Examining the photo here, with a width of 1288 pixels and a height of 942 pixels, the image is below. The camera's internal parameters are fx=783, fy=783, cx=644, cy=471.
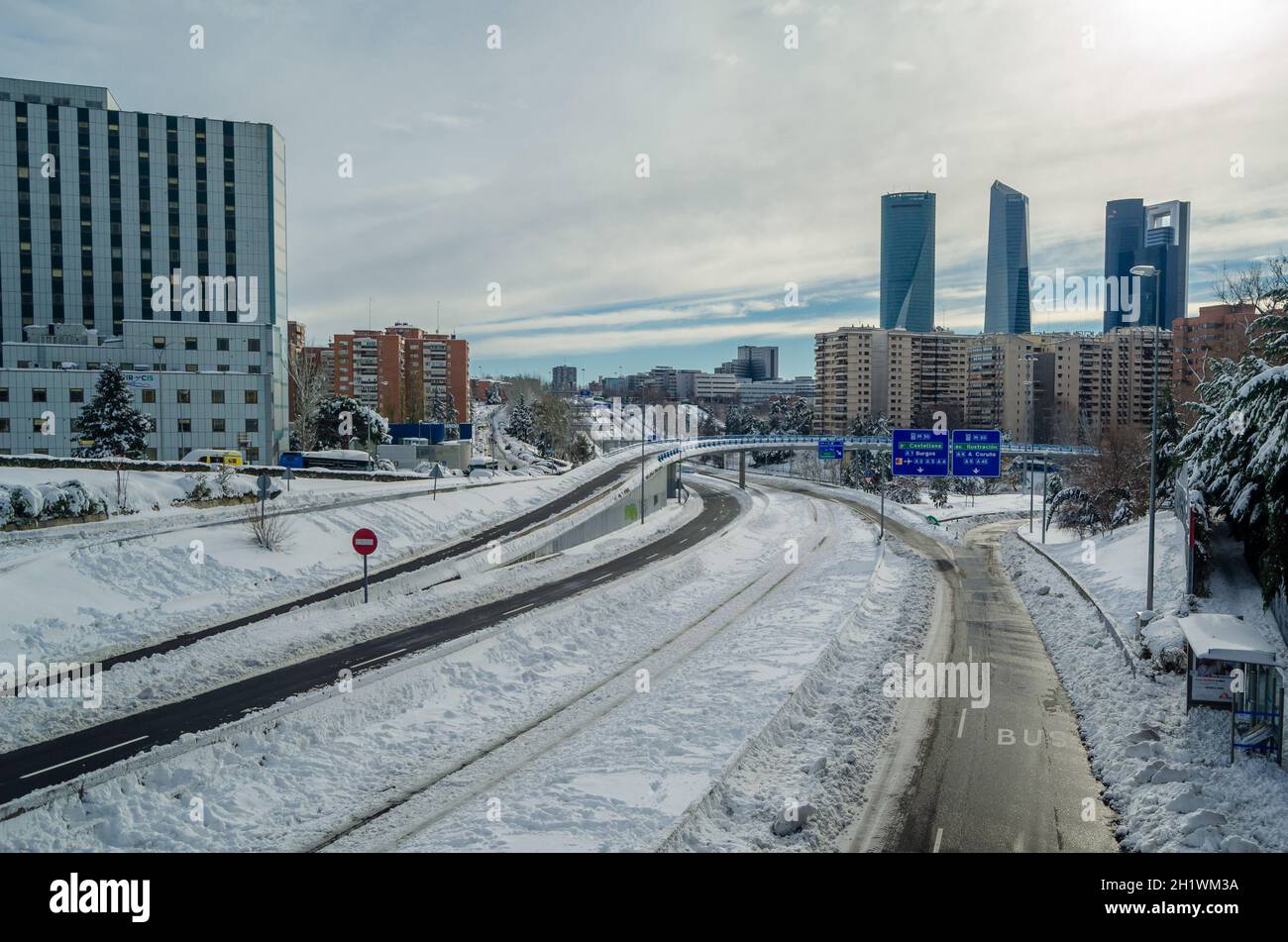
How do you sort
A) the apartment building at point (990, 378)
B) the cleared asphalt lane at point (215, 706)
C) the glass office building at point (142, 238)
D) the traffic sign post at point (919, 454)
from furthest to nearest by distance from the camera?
the apartment building at point (990, 378), the glass office building at point (142, 238), the traffic sign post at point (919, 454), the cleared asphalt lane at point (215, 706)

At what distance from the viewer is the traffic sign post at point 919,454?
47.8 metres

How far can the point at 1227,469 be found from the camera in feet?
72.9

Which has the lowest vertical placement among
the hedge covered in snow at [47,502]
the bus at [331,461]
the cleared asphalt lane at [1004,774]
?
the cleared asphalt lane at [1004,774]

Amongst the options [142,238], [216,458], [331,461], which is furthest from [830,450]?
[142,238]

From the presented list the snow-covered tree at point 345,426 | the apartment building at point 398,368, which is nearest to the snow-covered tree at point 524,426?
the apartment building at point 398,368

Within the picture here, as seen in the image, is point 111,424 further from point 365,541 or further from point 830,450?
point 830,450

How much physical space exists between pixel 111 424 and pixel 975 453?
189ft

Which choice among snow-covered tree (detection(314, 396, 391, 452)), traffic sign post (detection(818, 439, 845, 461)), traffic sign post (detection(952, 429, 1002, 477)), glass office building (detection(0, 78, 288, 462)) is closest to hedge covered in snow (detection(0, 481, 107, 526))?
snow-covered tree (detection(314, 396, 391, 452))

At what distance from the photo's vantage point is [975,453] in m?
47.9

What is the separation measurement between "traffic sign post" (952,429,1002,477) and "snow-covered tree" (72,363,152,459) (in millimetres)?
54690

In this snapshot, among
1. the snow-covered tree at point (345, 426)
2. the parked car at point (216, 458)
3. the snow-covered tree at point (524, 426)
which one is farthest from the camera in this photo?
the snow-covered tree at point (524, 426)

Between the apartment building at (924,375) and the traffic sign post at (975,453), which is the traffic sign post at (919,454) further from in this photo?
the apartment building at (924,375)

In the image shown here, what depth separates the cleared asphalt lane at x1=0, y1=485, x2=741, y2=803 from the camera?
46.8 ft

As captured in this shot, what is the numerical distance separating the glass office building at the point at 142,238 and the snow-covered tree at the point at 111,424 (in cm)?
1489
